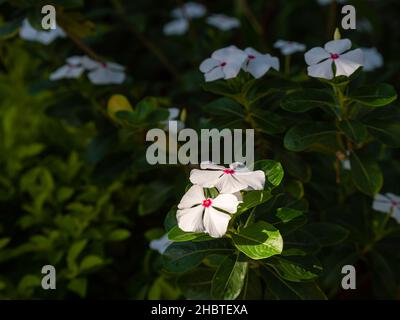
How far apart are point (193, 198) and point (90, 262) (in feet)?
1.77

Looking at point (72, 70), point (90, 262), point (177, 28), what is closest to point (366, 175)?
point (90, 262)

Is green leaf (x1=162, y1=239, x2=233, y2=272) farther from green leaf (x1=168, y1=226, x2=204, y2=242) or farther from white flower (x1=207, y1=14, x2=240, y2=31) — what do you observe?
white flower (x1=207, y1=14, x2=240, y2=31)

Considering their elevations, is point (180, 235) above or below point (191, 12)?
below

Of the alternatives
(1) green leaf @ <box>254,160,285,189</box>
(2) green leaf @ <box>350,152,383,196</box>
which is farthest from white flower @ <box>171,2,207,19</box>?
(1) green leaf @ <box>254,160,285,189</box>

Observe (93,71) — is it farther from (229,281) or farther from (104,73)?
(229,281)

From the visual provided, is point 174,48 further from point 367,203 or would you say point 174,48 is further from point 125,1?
point 367,203

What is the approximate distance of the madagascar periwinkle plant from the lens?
116 centimetres

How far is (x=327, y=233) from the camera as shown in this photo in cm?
130

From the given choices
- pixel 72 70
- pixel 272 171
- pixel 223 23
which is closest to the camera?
pixel 272 171

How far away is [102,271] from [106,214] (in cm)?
15

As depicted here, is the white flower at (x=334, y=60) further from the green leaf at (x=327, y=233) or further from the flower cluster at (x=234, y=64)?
the green leaf at (x=327, y=233)

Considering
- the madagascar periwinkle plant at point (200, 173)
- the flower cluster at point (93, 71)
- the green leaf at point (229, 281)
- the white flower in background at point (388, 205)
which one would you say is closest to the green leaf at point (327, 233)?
the madagascar periwinkle plant at point (200, 173)

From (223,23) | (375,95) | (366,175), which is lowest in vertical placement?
(366,175)
